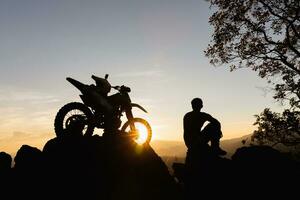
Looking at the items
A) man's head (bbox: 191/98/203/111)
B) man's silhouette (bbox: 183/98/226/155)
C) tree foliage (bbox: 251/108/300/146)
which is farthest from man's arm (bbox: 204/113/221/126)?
tree foliage (bbox: 251/108/300/146)

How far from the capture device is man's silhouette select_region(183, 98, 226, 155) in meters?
10.3

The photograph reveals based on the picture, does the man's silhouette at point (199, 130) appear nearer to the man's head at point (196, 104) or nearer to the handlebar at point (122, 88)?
the man's head at point (196, 104)

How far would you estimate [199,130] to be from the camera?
34.3 ft

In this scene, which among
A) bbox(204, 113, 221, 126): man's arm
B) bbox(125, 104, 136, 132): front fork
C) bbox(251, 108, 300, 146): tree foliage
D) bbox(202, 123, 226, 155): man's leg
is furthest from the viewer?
bbox(251, 108, 300, 146): tree foliage

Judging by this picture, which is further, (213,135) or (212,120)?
(212,120)

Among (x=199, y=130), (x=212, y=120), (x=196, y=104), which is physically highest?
(x=196, y=104)

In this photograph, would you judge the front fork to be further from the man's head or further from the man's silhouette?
the man's head

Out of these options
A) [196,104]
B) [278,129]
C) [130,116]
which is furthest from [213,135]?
[278,129]

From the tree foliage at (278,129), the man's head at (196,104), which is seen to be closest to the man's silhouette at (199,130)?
the man's head at (196,104)

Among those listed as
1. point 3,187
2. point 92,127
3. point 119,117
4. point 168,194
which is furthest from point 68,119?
point 168,194

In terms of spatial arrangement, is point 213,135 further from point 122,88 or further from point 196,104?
point 122,88

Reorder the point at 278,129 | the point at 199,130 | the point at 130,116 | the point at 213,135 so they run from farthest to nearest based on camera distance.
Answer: the point at 278,129, the point at 130,116, the point at 199,130, the point at 213,135

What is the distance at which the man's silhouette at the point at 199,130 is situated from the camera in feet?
33.9

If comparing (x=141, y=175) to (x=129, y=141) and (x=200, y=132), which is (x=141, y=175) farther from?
(x=200, y=132)
